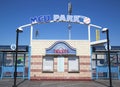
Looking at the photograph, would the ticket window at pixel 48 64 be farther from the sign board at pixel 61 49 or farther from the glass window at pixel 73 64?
the glass window at pixel 73 64

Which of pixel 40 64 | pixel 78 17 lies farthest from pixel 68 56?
pixel 78 17

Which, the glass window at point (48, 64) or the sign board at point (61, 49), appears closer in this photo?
the glass window at point (48, 64)

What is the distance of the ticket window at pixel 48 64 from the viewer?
23062mm

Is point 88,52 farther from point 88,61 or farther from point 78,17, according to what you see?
point 78,17

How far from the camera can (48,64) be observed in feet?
76.1

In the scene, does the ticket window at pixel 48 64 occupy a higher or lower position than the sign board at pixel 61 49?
lower

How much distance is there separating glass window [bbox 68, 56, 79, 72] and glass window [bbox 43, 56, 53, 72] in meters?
2.24

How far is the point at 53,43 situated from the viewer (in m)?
23.4

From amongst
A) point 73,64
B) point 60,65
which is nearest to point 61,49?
point 60,65

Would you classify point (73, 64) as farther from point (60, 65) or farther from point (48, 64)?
point (48, 64)

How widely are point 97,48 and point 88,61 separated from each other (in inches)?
85.3

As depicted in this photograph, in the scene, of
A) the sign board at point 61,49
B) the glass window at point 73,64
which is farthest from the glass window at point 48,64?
the glass window at point 73,64

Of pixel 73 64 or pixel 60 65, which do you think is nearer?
pixel 60 65

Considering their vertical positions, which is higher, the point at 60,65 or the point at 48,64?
the point at 48,64
